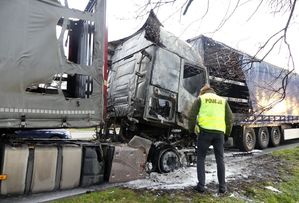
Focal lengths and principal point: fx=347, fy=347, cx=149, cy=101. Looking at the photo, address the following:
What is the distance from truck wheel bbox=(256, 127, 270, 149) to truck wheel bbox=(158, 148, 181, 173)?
5470 mm

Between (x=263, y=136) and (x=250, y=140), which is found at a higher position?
(x=263, y=136)

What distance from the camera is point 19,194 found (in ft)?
14.3

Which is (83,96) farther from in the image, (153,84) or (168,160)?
(168,160)

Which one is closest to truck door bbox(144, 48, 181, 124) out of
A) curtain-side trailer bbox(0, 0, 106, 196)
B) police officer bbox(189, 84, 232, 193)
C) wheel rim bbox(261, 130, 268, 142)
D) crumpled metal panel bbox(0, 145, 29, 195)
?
police officer bbox(189, 84, 232, 193)

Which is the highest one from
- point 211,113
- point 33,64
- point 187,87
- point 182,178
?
point 187,87

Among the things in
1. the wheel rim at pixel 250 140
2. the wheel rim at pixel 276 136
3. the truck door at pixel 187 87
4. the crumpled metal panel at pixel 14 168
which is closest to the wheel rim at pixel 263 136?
the wheel rim at pixel 276 136

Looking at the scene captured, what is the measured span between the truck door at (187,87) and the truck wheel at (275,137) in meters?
5.75

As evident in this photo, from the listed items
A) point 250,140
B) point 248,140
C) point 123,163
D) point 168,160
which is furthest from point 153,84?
point 250,140

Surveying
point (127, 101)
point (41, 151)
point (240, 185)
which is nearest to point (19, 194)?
point (41, 151)

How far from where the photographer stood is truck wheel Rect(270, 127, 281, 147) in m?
12.2

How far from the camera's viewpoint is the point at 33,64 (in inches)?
169

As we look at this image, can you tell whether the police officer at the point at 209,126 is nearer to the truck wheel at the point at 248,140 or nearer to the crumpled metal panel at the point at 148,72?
the crumpled metal panel at the point at 148,72

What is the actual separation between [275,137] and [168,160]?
7.23 meters

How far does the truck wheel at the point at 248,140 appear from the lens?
34.2 feet
